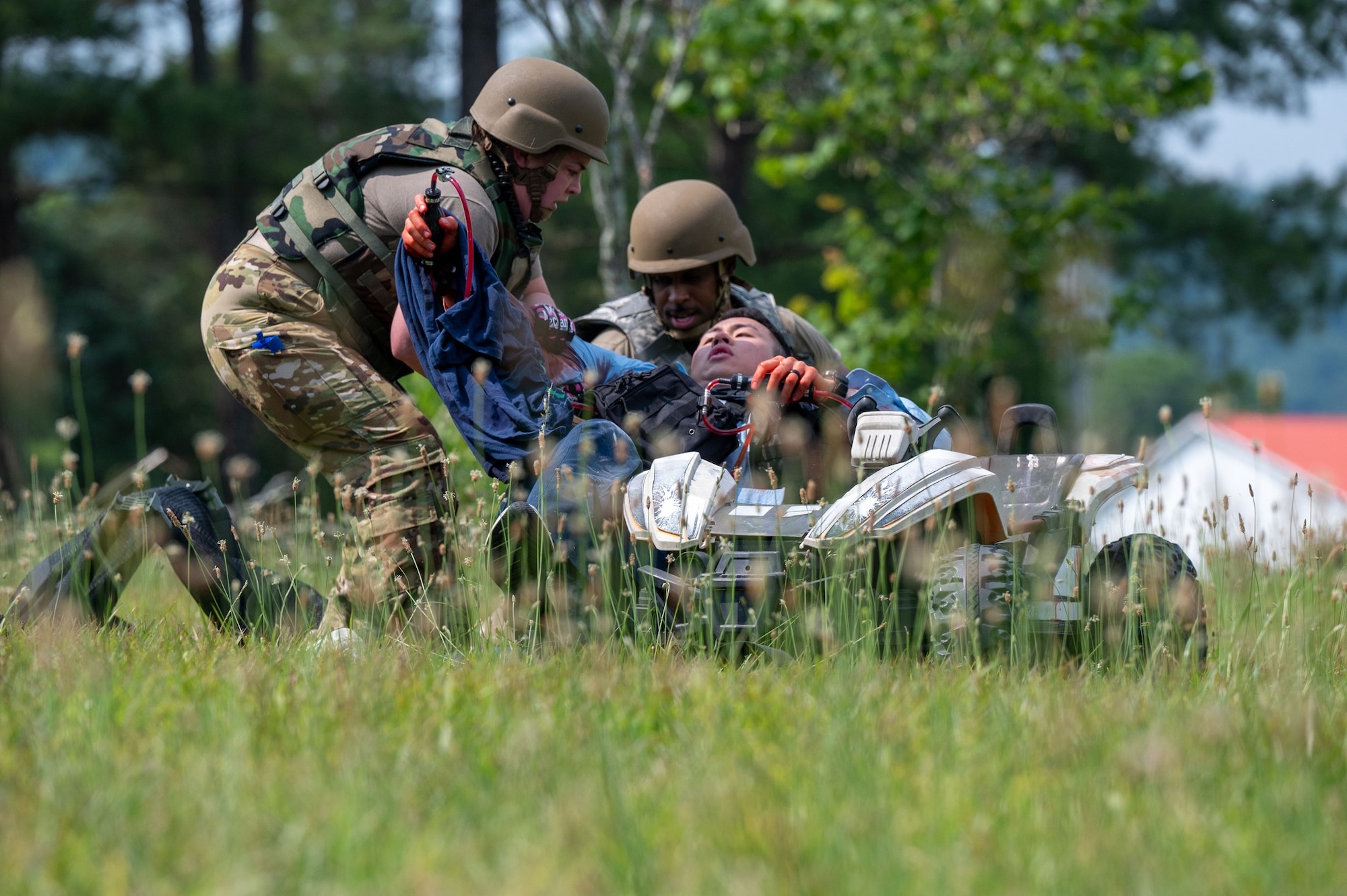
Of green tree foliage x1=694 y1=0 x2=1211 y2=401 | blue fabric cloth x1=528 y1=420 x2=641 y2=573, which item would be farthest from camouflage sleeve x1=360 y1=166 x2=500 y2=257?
green tree foliage x1=694 y1=0 x2=1211 y2=401

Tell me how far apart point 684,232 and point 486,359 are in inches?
52.3

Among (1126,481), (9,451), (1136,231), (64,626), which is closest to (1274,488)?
(1136,231)

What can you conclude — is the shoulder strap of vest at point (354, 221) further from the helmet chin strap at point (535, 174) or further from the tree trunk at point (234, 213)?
the tree trunk at point (234, 213)

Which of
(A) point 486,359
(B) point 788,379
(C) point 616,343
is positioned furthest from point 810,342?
(A) point 486,359

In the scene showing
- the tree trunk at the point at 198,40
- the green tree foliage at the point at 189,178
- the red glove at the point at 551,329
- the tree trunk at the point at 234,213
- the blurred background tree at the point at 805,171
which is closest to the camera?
the red glove at the point at 551,329

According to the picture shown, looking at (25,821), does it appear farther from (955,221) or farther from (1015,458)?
(955,221)

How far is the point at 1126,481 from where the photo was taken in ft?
12.5

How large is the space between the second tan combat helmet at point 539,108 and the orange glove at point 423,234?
0.47 m

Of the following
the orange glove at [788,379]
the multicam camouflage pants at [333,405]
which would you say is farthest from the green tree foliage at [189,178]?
the orange glove at [788,379]

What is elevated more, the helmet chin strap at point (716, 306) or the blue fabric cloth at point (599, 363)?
the helmet chin strap at point (716, 306)

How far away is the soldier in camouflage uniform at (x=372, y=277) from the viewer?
13.7 ft

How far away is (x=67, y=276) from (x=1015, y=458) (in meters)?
25.9

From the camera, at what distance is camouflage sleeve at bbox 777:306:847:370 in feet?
16.9

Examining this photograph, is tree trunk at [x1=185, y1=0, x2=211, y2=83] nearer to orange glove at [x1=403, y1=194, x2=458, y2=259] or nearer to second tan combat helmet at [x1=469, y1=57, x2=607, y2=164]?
second tan combat helmet at [x1=469, y1=57, x2=607, y2=164]
